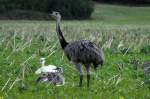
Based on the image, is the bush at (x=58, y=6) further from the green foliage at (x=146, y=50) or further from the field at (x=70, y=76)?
the green foliage at (x=146, y=50)

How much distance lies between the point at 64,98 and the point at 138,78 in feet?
11.3

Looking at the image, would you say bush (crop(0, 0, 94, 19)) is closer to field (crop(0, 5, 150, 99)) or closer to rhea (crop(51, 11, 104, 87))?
field (crop(0, 5, 150, 99))

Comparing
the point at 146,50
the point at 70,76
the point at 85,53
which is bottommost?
the point at 146,50

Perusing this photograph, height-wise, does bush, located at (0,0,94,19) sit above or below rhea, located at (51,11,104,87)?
below

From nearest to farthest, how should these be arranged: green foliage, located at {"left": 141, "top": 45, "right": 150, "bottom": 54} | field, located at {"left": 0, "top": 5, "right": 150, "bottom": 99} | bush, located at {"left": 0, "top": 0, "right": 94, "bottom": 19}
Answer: field, located at {"left": 0, "top": 5, "right": 150, "bottom": 99}
green foliage, located at {"left": 141, "top": 45, "right": 150, "bottom": 54}
bush, located at {"left": 0, "top": 0, "right": 94, "bottom": 19}

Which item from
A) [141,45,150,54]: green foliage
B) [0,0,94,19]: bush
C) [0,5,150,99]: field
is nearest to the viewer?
[0,5,150,99]: field

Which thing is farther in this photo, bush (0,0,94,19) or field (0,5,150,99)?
bush (0,0,94,19)

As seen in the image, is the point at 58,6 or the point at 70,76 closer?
the point at 70,76

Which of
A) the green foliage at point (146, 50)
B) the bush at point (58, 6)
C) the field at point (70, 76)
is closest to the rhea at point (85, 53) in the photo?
the field at point (70, 76)

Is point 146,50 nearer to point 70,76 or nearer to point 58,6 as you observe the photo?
point 70,76

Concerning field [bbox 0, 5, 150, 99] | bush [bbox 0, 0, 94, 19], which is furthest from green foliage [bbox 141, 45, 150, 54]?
bush [bbox 0, 0, 94, 19]

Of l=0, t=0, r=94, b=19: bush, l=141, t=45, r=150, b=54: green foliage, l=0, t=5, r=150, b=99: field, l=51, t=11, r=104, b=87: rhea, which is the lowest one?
l=0, t=0, r=94, b=19: bush

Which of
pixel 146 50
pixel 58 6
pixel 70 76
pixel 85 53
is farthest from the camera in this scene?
pixel 58 6

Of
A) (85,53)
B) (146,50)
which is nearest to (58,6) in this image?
(146,50)
